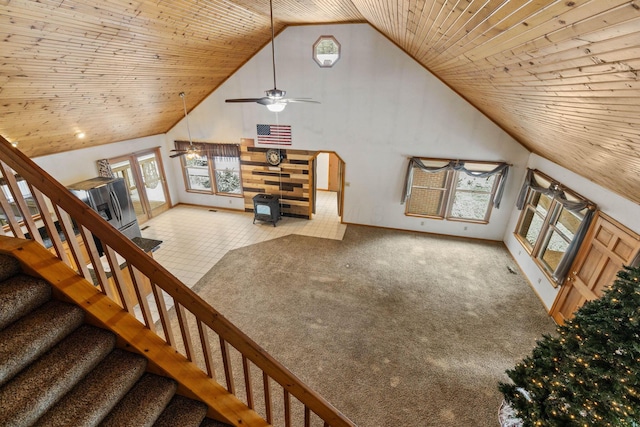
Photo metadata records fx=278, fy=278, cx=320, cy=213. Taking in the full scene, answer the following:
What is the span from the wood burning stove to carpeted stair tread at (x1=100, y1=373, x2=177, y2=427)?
5562 millimetres

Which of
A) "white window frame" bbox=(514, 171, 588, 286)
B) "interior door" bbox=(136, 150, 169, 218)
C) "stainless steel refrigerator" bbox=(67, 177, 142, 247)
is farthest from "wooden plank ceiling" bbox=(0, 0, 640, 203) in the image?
"interior door" bbox=(136, 150, 169, 218)

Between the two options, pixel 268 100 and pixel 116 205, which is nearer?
pixel 268 100

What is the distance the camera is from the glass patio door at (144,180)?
6960 millimetres

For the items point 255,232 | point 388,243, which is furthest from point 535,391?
point 255,232

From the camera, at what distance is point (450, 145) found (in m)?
6.26

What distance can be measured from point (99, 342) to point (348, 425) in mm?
1685

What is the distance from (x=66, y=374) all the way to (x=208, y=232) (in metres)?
5.70

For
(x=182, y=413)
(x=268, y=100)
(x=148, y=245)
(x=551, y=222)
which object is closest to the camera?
(x=182, y=413)

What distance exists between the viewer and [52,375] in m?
1.55

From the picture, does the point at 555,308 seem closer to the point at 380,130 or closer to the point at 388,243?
the point at 388,243

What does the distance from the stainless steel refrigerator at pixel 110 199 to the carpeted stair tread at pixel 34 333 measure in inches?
161

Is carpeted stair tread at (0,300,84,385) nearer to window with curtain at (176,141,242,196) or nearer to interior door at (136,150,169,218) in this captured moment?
window with curtain at (176,141,242,196)

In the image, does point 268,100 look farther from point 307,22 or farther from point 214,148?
point 214,148

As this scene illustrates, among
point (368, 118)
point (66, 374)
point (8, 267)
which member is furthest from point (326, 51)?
point (66, 374)
